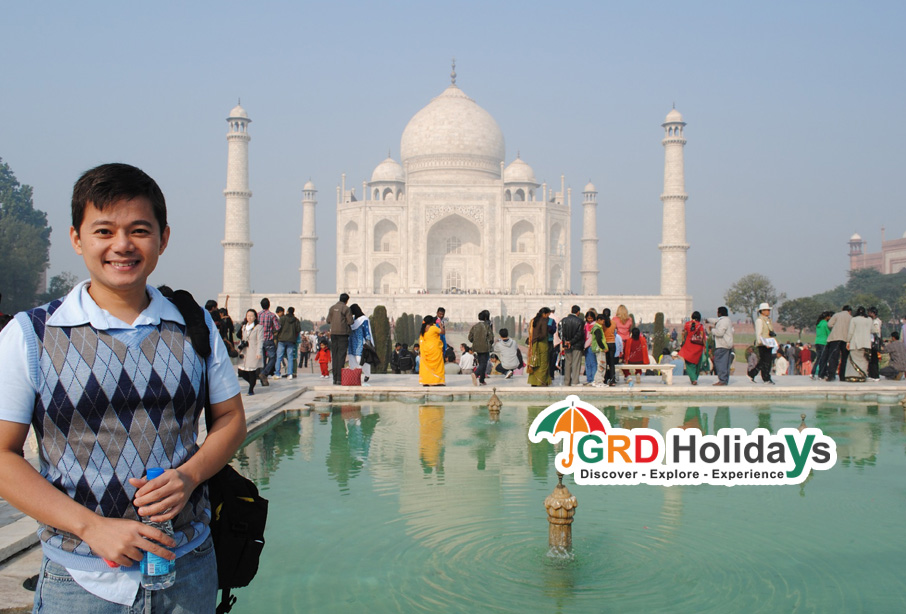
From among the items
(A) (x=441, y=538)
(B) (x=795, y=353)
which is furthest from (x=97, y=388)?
(B) (x=795, y=353)

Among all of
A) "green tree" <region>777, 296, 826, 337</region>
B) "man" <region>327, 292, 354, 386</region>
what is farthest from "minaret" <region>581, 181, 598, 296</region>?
"man" <region>327, 292, 354, 386</region>

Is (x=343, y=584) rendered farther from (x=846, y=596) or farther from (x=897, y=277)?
(x=897, y=277)

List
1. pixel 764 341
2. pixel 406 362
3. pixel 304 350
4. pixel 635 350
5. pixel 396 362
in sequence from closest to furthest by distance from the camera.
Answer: pixel 764 341 < pixel 635 350 < pixel 406 362 < pixel 396 362 < pixel 304 350

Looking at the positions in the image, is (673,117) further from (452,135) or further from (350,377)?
(350,377)

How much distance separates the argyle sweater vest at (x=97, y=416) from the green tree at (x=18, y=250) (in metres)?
28.1

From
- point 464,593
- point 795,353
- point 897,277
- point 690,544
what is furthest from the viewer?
point 897,277

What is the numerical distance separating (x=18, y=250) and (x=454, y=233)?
17112mm

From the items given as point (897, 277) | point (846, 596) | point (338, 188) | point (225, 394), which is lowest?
point (846, 596)

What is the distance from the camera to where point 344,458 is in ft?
17.3

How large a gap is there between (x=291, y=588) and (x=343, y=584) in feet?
0.62

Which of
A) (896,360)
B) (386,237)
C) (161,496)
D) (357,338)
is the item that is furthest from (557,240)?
(161,496)

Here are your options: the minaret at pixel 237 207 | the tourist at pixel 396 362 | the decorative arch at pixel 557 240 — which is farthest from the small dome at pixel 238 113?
the tourist at pixel 396 362

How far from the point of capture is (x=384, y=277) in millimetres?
35281

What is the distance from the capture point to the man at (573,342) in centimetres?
873
